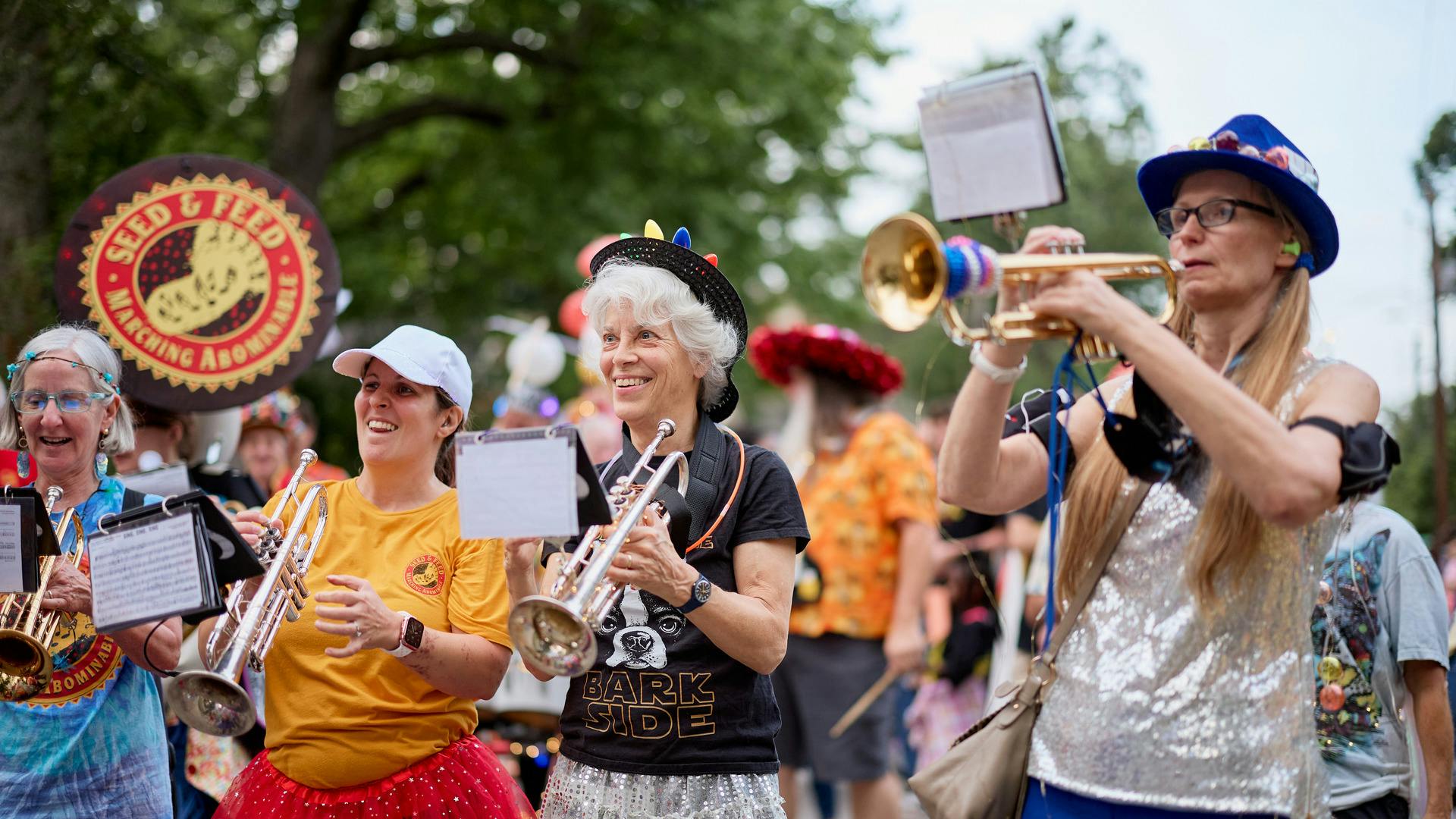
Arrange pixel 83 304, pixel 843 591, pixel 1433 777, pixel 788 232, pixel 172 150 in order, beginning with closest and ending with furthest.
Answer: pixel 1433 777 < pixel 83 304 < pixel 843 591 < pixel 172 150 < pixel 788 232

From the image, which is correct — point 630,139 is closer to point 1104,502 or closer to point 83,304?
point 83,304

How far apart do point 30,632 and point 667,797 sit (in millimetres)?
1754

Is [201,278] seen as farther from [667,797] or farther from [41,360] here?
[667,797]

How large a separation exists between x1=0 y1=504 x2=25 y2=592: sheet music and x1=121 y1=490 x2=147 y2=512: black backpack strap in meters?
0.41

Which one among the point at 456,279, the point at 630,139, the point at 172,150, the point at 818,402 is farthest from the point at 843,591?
the point at 456,279

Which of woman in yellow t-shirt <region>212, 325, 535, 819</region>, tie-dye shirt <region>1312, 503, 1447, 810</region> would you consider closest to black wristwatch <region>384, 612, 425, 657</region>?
woman in yellow t-shirt <region>212, 325, 535, 819</region>

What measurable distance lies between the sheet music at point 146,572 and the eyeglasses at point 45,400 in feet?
2.69

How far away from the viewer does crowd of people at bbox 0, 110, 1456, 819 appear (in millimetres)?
2639

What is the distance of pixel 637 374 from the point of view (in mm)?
3520

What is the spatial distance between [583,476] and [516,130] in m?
12.0

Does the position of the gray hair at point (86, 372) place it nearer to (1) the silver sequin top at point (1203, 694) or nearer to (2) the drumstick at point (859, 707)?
(1) the silver sequin top at point (1203, 694)

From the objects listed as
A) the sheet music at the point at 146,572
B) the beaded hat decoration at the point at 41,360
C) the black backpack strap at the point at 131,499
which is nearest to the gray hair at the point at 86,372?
the beaded hat decoration at the point at 41,360

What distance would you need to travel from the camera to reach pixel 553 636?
2797 millimetres

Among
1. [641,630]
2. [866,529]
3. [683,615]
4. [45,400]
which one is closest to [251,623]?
[641,630]
